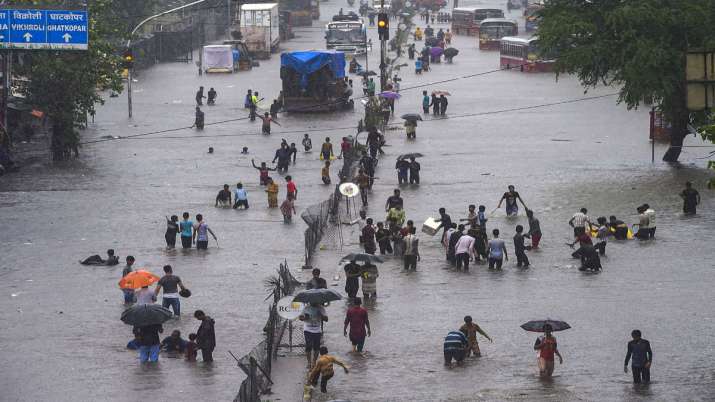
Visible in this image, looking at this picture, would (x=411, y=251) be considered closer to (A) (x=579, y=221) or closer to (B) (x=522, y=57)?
(A) (x=579, y=221)

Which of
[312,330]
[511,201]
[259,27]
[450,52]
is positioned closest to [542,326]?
[312,330]

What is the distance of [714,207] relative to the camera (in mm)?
37375

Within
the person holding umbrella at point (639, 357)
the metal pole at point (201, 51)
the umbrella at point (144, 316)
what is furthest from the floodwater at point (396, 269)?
the metal pole at point (201, 51)

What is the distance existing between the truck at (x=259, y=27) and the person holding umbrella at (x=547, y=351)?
229 ft

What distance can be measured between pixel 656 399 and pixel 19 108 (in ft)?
115

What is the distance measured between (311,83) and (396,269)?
3350cm

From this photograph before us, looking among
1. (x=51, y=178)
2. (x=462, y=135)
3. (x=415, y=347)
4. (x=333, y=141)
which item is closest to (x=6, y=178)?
(x=51, y=178)

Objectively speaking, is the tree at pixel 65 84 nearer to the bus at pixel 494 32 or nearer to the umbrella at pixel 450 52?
the umbrella at pixel 450 52

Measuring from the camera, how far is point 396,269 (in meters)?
30.7

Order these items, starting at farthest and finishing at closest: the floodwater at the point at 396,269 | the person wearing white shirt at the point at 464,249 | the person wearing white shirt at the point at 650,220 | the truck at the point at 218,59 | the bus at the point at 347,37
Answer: the bus at the point at 347,37
the truck at the point at 218,59
the person wearing white shirt at the point at 650,220
the person wearing white shirt at the point at 464,249
the floodwater at the point at 396,269

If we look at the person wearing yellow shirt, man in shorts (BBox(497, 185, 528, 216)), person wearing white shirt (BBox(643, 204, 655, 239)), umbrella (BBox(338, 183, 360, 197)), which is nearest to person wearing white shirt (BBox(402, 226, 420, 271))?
umbrella (BBox(338, 183, 360, 197))

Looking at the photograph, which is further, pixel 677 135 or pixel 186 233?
pixel 677 135

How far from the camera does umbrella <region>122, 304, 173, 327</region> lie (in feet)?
72.1

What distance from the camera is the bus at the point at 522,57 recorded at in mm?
81062
